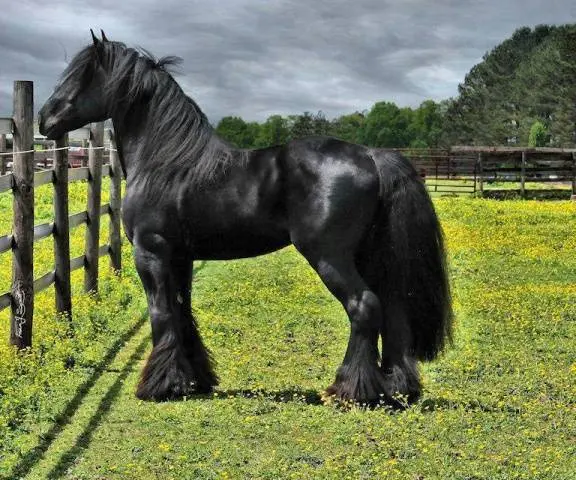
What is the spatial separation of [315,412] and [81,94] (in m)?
3.05

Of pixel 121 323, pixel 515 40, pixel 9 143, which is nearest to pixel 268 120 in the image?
pixel 515 40

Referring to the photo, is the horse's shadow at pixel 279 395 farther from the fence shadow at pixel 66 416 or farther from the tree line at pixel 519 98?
the tree line at pixel 519 98

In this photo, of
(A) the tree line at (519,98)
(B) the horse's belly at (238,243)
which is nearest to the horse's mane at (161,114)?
(B) the horse's belly at (238,243)

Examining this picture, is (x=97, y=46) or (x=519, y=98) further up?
(x=519, y=98)

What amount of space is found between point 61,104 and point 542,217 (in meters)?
19.2

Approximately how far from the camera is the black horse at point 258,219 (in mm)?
6555

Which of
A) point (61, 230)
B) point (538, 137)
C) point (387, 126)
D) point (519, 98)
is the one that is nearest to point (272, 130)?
point (387, 126)

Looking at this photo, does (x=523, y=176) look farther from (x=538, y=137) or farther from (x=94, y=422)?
(x=538, y=137)

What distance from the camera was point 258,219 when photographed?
22.2 ft

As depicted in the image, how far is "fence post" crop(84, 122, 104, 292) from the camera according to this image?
1170 cm

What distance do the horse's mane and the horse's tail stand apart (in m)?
1.15

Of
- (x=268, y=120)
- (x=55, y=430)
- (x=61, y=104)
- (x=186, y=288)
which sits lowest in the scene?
(x=55, y=430)

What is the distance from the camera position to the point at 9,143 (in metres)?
29.6

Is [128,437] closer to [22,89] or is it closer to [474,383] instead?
[474,383]
